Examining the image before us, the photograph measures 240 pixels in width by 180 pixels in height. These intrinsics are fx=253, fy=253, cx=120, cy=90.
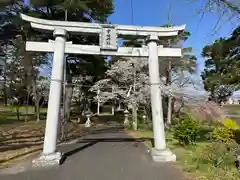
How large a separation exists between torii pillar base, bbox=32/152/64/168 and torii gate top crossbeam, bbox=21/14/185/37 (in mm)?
3868

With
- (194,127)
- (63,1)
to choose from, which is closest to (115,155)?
(194,127)

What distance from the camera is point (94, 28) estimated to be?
27.2 feet

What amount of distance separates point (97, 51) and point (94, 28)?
767 mm

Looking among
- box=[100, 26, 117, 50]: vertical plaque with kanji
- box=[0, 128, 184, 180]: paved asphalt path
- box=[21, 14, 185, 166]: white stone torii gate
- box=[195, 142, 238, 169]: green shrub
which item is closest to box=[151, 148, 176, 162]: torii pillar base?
box=[21, 14, 185, 166]: white stone torii gate

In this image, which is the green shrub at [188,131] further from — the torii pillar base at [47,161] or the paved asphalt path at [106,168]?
the torii pillar base at [47,161]

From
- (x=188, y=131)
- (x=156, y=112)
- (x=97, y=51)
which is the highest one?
(x=97, y=51)

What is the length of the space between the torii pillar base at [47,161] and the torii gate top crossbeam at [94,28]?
3868 millimetres

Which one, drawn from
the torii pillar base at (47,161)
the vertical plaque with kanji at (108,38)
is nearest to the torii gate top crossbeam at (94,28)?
the vertical plaque with kanji at (108,38)

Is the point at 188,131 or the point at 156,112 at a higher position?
the point at 156,112

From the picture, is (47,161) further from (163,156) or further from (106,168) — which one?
(163,156)

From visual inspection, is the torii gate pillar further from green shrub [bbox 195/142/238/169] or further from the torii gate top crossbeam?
green shrub [bbox 195/142/238/169]

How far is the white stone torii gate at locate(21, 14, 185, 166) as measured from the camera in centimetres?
741

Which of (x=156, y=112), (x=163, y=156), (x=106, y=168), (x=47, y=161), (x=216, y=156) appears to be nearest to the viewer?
(x=106, y=168)

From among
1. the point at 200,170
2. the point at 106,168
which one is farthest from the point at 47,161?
the point at 200,170
